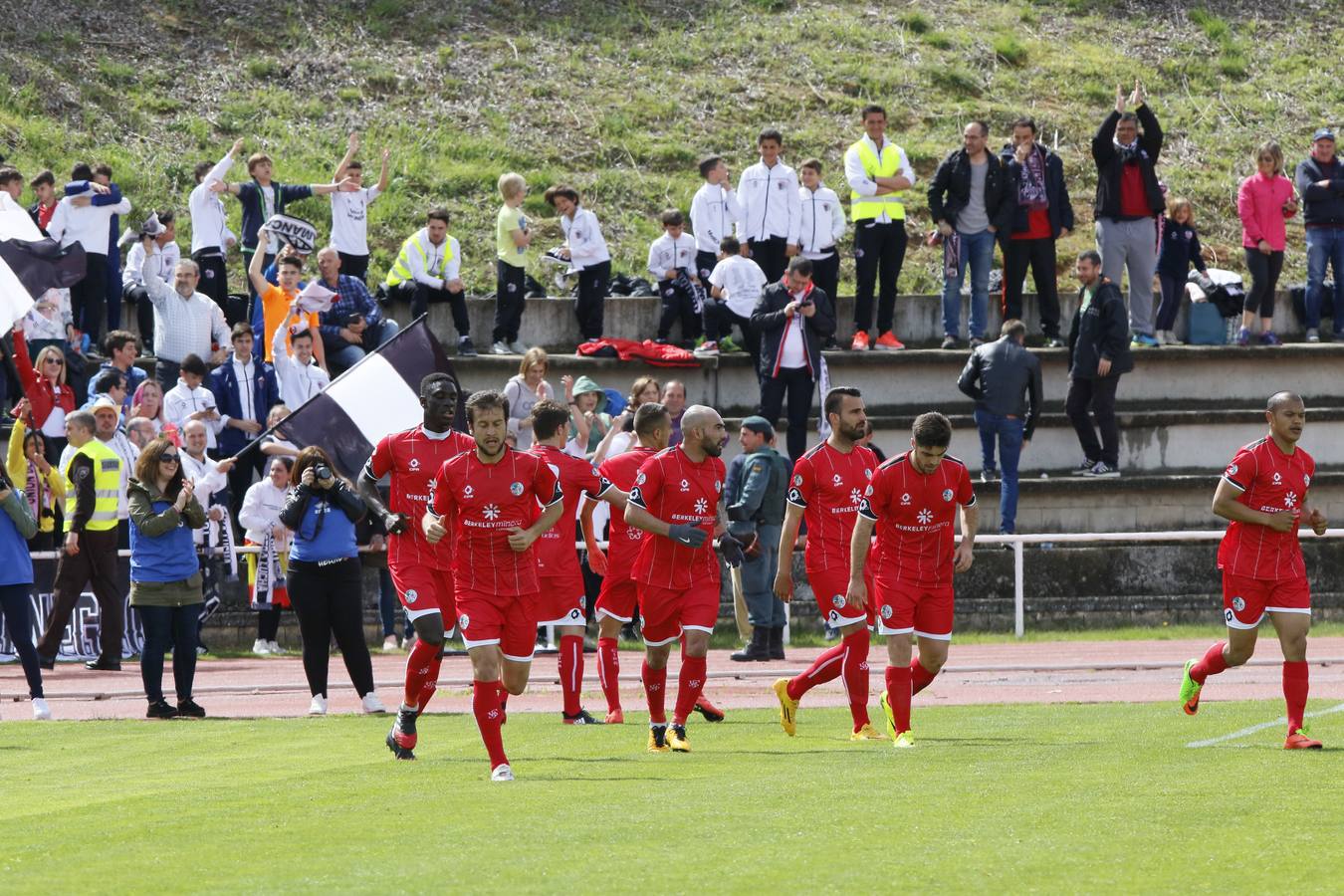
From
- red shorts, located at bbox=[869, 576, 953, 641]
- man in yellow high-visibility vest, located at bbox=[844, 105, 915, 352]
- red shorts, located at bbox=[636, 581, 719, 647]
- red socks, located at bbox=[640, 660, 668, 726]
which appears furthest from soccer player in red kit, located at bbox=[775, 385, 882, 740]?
man in yellow high-visibility vest, located at bbox=[844, 105, 915, 352]

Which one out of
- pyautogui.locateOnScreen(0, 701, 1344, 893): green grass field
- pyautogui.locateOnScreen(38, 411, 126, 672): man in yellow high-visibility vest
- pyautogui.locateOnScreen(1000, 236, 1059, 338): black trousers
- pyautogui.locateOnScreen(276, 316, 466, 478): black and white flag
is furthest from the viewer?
pyautogui.locateOnScreen(1000, 236, 1059, 338): black trousers

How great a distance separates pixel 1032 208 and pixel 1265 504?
11273 millimetres

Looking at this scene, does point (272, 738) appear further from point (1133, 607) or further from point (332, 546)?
point (1133, 607)

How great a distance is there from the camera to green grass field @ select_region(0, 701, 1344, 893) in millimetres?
7340

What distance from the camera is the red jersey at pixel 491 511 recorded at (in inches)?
421

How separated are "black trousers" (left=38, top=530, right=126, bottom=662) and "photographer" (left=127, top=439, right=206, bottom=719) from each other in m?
3.23

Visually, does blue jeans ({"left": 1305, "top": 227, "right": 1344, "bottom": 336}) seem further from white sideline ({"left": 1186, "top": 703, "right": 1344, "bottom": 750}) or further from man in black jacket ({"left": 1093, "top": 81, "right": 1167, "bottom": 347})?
white sideline ({"left": 1186, "top": 703, "right": 1344, "bottom": 750})

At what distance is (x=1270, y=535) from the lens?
12.1 metres

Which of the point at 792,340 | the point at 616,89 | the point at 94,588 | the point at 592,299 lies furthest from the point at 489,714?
the point at 616,89

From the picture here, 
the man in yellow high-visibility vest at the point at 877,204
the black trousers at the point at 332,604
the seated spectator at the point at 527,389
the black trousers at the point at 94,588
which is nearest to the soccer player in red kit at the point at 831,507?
the black trousers at the point at 332,604

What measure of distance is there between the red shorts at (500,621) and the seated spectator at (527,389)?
28.6ft

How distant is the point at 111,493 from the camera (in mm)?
18141

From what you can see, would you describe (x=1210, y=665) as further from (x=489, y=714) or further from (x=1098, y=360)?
(x=1098, y=360)

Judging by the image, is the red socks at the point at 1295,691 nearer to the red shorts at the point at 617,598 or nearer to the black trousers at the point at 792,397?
the red shorts at the point at 617,598
